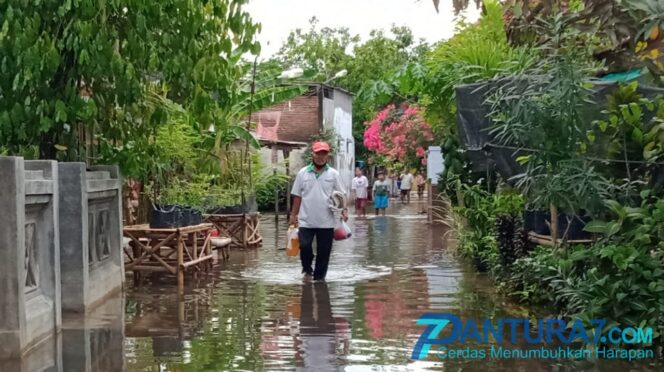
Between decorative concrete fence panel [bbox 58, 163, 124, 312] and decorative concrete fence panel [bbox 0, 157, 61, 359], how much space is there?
2.18 ft

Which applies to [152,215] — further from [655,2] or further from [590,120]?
[655,2]

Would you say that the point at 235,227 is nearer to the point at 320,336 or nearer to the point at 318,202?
the point at 318,202

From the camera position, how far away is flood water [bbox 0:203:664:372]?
7039 mm

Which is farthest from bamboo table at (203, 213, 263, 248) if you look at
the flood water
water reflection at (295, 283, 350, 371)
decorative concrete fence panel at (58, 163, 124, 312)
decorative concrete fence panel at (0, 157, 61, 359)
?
decorative concrete fence panel at (0, 157, 61, 359)

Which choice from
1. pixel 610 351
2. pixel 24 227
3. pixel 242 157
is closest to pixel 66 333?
pixel 24 227

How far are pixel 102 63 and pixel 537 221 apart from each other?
5.65 m

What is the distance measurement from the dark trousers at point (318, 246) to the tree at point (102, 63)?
1973 millimetres

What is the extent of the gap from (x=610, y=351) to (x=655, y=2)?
2.75 m

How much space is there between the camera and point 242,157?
1869 cm

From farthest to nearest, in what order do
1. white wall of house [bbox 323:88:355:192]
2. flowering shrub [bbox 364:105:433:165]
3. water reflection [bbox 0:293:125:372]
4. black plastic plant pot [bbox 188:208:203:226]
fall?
white wall of house [bbox 323:88:355:192] < flowering shrub [bbox 364:105:433:165] < black plastic plant pot [bbox 188:208:203:226] < water reflection [bbox 0:293:125:372]

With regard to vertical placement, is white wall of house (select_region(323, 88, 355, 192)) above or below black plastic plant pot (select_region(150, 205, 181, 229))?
above

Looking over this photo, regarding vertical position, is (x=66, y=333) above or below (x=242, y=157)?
below

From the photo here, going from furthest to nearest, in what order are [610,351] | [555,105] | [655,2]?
[555,105] → [610,351] → [655,2]

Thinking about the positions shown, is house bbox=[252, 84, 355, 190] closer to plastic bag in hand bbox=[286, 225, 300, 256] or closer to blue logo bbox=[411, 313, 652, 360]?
plastic bag in hand bbox=[286, 225, 300, 256]
